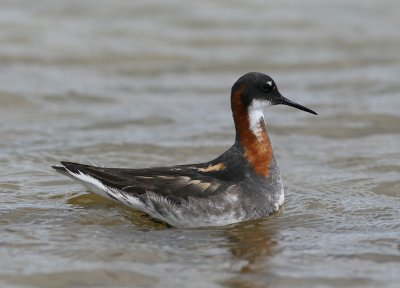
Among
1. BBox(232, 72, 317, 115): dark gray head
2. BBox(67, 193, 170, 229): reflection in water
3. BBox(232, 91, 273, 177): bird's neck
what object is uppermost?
BBox(232, 72, 317, 115): dark gray head

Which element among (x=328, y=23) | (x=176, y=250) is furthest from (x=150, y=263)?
(x=328, y=23)

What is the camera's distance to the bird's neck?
892cm

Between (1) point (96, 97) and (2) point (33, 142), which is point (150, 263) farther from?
(1) point (96, 97)

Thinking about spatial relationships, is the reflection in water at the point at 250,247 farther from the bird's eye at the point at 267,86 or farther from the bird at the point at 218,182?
the bird's eye at the point at 267,86

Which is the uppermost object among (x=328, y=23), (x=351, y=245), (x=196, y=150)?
(x=328, y=23)

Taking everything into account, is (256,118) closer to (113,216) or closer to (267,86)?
(267,86)

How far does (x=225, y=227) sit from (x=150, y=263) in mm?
1250

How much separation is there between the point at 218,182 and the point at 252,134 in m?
0.76

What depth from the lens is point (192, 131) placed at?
40.5 ft

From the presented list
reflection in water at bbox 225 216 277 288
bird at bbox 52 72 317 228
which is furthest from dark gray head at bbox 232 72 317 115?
reflection in water at bbox 225 216 277 288

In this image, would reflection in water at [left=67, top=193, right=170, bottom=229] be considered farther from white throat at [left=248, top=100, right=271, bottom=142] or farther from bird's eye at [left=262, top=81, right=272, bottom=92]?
bird's eye at [left=262, top=81, right=272, bottom=92]

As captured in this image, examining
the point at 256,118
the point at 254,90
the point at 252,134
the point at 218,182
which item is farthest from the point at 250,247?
the point at 254,90

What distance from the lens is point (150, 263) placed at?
7.30 meters

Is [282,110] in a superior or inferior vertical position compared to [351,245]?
superior
